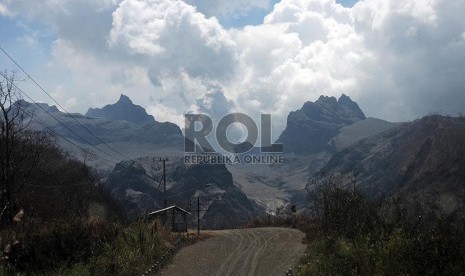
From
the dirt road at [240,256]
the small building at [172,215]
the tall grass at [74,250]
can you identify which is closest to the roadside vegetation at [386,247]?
the dirt road at [240,256]

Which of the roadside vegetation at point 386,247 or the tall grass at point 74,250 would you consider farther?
the tall grass at point 74,250

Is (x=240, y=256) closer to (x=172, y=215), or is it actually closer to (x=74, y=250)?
(x=74, y=250)

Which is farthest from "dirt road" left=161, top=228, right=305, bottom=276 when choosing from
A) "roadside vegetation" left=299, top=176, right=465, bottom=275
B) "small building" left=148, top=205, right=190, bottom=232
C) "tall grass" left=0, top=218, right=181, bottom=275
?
"small building" left=148, top=205, right=190, bottom=232

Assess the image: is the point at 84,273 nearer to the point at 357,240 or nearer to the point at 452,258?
the point at 357,240

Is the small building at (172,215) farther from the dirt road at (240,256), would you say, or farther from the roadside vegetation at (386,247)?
the roadside vegetation at (386,247)

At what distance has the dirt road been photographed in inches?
1048

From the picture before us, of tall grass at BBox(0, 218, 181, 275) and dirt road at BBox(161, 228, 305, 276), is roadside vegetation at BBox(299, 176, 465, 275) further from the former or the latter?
tall grass at BBox(0, 218, 181, 275)

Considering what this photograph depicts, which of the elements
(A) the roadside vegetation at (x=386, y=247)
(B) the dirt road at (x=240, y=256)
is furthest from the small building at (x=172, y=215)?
(A) the roadside vegetation at (x=386, y=247)

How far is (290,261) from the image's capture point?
29.0 metres

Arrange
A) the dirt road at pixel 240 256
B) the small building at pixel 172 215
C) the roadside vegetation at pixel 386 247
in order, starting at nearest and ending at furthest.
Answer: the roadside vegetation at pixel 386 247 < the dirt road at pixel 240 256 < the small building at pixel 172 215

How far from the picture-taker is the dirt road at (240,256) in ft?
87.3

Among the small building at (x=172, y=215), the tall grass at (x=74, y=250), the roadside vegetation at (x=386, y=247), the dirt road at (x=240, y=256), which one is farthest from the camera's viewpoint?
the small building at (x=172, y=215)

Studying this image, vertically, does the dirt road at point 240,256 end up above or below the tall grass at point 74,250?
below

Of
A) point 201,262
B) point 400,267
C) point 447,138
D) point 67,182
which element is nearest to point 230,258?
point 201,262
